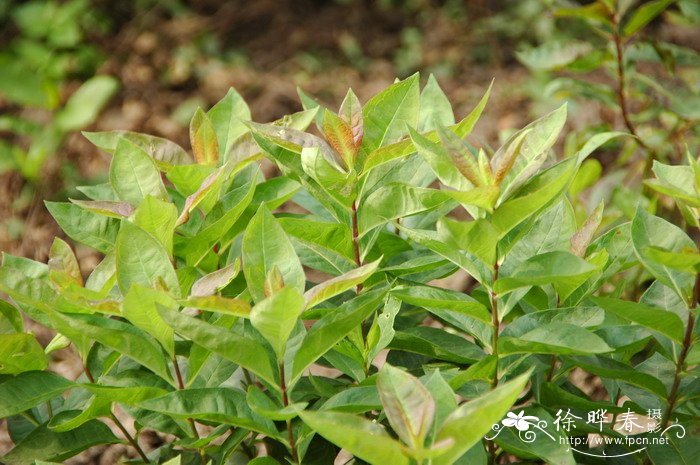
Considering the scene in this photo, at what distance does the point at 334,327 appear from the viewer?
2.93 ft

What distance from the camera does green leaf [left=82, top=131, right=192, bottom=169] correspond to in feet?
3.88

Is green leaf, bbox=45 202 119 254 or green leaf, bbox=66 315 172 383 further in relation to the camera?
green leaf, bbox=45 202 119 254

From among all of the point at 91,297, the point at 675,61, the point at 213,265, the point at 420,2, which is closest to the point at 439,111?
the point at 213,265

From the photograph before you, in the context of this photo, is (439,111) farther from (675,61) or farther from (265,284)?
(675,61)

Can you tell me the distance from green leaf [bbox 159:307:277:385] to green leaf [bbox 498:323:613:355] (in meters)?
0.29

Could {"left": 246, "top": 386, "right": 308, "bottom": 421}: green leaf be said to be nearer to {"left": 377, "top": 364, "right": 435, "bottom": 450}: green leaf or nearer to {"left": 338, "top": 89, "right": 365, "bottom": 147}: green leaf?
{"left": 377, "top": 364, "right": 435, "bottom": 450}: green leaf

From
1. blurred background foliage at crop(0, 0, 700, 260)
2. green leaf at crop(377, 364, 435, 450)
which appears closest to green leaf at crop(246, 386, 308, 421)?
green leaf at crop(377, 364, 435, 450)

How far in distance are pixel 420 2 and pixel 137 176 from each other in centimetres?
359

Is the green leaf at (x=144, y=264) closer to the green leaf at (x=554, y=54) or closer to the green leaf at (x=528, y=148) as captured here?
the green leaf at (x=528, y=148)

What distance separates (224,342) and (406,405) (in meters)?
0.21

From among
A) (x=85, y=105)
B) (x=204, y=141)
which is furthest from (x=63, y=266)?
(x=85, y=105)

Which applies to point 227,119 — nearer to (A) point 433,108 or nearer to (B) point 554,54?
(A) point 433,108

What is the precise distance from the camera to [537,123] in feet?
3.17

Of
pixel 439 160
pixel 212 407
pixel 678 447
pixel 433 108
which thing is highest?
pixel 439 160
